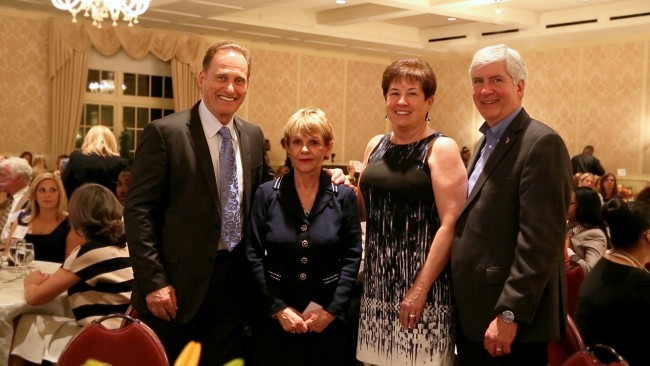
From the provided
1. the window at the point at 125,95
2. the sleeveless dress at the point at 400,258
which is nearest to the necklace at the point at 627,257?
the sleeveless dress at the point at 400,258

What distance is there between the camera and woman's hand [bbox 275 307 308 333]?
2588 millimetres

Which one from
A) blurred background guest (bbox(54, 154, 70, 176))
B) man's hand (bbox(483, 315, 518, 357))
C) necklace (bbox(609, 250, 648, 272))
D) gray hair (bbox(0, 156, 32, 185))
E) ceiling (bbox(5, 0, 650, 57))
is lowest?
man's hand (bbox(483, 315, 518, 357))

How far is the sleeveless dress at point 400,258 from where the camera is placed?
8.18 feet

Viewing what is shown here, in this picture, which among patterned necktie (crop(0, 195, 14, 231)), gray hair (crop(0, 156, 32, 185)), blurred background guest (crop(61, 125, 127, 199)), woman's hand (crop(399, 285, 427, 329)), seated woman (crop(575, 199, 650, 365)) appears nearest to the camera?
woman's hand (crop(399, 285, 427, 329))

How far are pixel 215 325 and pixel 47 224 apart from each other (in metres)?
2.44

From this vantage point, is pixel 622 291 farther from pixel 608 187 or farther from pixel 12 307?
pixel 608 187

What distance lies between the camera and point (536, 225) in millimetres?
2209

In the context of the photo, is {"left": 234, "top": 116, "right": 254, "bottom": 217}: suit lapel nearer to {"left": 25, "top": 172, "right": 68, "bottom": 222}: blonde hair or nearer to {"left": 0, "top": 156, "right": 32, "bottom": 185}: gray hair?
{"left": 25, "top": 172, "right": 68, "bottom": 222}: blonde hair

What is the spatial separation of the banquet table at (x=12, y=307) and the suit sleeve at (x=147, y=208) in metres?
1.17

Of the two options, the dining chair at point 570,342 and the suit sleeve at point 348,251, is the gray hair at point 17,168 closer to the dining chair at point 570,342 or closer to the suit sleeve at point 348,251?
the suit sleeve at point 348,251

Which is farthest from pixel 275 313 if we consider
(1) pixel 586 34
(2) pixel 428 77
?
(1) pixel 586 34

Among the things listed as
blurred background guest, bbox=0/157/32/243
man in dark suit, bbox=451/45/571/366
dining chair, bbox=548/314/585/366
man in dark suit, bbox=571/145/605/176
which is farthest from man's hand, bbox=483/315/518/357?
man in dark suit, bbox=571/145/605/176

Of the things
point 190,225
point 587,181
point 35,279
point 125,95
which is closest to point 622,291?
point 190,225

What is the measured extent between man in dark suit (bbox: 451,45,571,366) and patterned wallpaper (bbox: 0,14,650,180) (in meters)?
10.3
